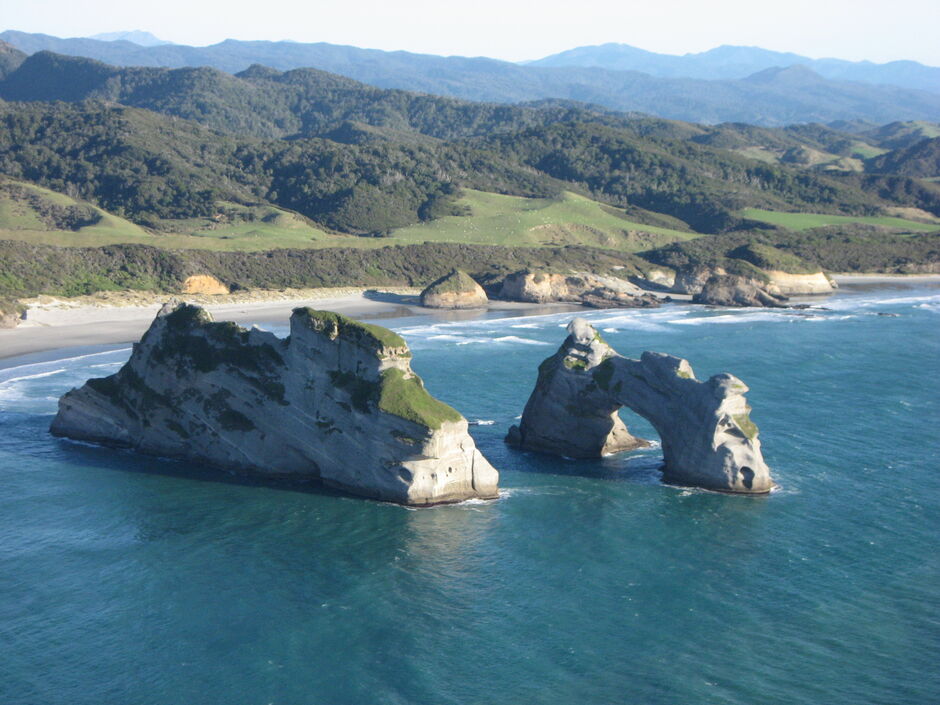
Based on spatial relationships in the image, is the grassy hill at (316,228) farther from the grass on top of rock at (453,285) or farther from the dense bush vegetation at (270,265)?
the grass on top of rock at (453,285)

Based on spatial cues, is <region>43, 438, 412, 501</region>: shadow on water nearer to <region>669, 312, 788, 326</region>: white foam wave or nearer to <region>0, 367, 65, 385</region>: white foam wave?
<region>0, 367, 65, 385</region>: white foam wave

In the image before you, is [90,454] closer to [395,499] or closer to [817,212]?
[395,499]

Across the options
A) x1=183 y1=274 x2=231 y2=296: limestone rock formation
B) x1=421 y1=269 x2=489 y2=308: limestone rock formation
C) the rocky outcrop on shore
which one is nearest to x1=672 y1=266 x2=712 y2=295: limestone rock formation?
the rocky outcrop on shore

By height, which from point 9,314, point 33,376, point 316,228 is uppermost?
point 316,228

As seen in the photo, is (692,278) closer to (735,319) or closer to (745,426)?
(735,319)

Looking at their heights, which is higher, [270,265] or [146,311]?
[270,265]

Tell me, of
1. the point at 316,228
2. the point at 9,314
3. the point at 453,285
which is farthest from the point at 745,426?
the point at 316,228

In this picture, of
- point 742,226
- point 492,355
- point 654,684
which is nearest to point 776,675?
point 654,684
